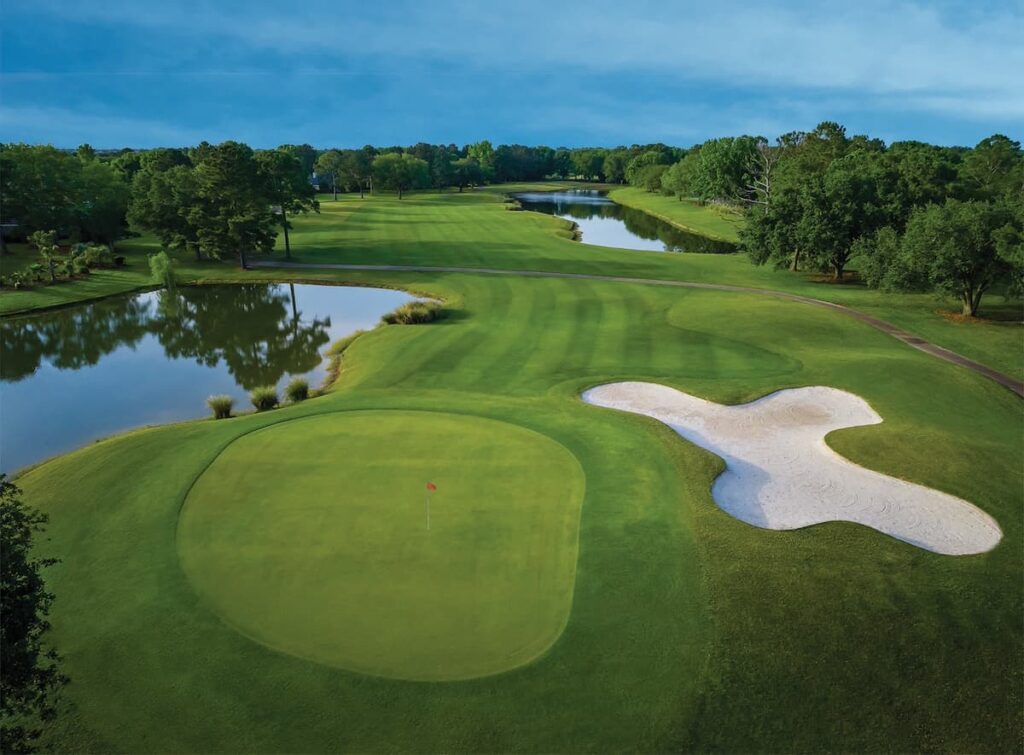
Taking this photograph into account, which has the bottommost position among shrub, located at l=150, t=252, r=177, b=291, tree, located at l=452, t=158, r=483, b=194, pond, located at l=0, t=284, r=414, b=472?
pond, located at l=0, t=284, r=414, b=472

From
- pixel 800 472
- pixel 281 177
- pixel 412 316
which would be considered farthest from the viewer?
pixel 281 177

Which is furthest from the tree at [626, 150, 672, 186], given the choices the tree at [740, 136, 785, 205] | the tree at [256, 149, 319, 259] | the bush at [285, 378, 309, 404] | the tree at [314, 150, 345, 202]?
the bush at [285, 378, 309, 404]

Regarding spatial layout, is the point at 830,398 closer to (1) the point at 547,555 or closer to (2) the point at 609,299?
(1) the point at 547,555

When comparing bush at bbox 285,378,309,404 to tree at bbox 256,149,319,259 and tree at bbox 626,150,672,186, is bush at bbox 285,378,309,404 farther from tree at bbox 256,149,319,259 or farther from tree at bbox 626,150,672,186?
tree at bbox 626,150,672,186

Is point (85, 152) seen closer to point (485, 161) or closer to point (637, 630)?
point (637, 630)

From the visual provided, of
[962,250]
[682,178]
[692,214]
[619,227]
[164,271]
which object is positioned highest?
[682,178]

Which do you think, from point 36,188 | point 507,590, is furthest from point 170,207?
point 507,590
